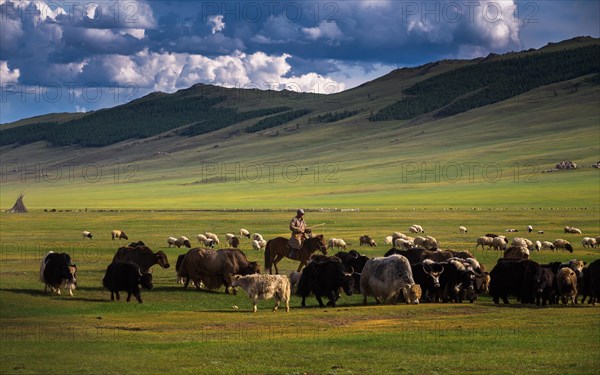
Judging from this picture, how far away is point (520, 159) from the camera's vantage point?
14688 centimetres

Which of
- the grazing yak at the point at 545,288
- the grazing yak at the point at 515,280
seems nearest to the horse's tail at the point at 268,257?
the grazing yak at the point at 515,280

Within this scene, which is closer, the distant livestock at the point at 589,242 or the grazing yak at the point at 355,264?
the grazing yak at the point at 355,264

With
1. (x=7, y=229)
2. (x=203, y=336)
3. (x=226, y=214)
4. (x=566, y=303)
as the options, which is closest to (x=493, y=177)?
(x=226, y=214)

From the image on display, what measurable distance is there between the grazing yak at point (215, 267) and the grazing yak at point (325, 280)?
289 cm

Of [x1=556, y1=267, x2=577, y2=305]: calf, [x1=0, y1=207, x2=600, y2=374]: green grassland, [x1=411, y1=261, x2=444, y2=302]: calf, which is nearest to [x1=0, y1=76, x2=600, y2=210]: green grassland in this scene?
[x1=556, y1=267, x2=577, y2=305]: calf

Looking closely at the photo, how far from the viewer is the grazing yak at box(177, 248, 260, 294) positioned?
1094 inches

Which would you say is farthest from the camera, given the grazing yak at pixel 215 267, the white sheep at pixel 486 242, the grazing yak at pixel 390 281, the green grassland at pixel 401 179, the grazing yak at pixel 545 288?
the green grassland at pixel 401 179

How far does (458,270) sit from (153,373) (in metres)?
13.1

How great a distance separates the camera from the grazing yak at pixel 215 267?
27.8 metres

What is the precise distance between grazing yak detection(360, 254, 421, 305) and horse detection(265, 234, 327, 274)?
490cm

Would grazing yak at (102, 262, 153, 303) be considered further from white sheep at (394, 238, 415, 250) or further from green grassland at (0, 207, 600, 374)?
white sheep at (394, 238, 415, 250)

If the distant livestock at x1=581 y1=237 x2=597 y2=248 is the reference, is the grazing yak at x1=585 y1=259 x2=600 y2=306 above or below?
Answer: below

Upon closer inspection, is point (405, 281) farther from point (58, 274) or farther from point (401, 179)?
point (401, 179)

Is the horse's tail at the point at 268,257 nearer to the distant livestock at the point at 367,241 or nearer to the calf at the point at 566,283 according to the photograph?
the calf at the point at 566,283
